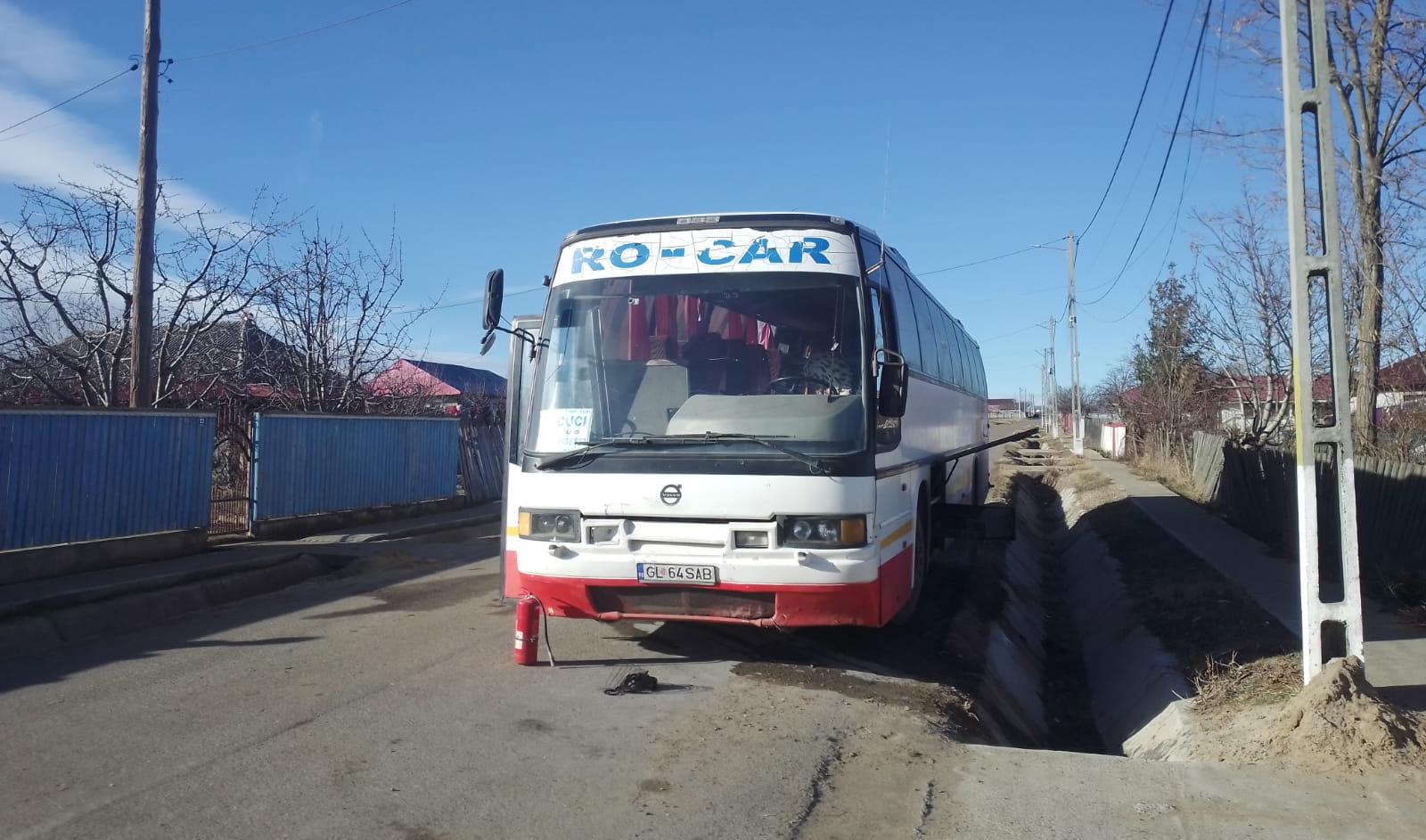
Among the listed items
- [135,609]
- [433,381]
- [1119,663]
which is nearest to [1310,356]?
[1119,663]

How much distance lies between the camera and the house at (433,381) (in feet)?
68.3

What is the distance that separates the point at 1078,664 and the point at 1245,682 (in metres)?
4.97

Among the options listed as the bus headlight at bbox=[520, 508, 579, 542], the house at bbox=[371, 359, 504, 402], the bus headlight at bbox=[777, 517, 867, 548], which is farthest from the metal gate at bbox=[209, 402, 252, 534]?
the bus headlight at bbox=[777, 517, 867, 548]

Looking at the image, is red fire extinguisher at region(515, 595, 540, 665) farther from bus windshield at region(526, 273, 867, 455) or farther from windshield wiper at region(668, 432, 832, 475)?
windshield wiper at region(668, 432, 832, 475)

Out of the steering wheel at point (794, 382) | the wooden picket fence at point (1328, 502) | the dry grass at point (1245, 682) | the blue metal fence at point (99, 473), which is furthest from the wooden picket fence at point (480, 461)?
the dry grass at point (1245, 682)

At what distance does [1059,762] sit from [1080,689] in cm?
574

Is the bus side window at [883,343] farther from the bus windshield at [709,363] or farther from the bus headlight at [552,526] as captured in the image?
the bus headlight at [552,526]

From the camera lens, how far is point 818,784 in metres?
4.92

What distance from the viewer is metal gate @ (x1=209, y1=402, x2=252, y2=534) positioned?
1347 centimetres

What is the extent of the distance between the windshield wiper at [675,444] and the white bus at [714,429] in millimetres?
11

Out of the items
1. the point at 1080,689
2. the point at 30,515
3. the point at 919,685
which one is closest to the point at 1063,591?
the point at 1080,689

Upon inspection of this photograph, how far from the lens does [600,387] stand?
693 cm

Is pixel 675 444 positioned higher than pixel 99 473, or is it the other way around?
pixel 675 444

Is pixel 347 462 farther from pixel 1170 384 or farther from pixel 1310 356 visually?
pixel 1170 384
